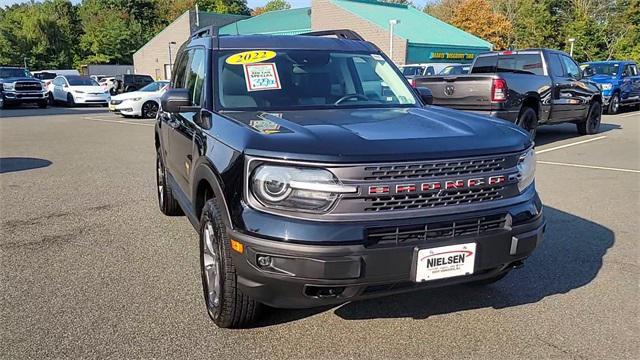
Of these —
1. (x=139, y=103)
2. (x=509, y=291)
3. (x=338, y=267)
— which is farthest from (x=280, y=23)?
(x=338, y=267)

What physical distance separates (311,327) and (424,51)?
32.9 metres

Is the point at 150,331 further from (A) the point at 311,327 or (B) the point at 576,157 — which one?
(B) the point at 576,157

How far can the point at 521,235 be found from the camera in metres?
2.88

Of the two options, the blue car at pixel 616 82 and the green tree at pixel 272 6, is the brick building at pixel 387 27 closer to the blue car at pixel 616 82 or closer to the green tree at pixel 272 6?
the blue car at pixel 616 82

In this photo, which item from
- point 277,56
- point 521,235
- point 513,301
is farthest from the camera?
point 277,56

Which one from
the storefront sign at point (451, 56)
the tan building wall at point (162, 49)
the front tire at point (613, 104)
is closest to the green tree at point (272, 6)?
the tan building wall at point (162, 49)

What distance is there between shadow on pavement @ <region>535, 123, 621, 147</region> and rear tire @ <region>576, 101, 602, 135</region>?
0.68ft

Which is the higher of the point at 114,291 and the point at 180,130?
the point at 180,130

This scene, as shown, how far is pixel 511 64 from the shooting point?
1162 cm

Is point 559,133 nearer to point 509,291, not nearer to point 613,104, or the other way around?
point 613,104

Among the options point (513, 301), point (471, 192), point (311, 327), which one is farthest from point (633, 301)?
point (311, 327)

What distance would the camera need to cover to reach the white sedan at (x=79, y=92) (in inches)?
1017

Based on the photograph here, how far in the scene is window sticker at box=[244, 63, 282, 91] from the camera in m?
3.78

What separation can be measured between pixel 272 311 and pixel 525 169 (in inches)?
72.1
